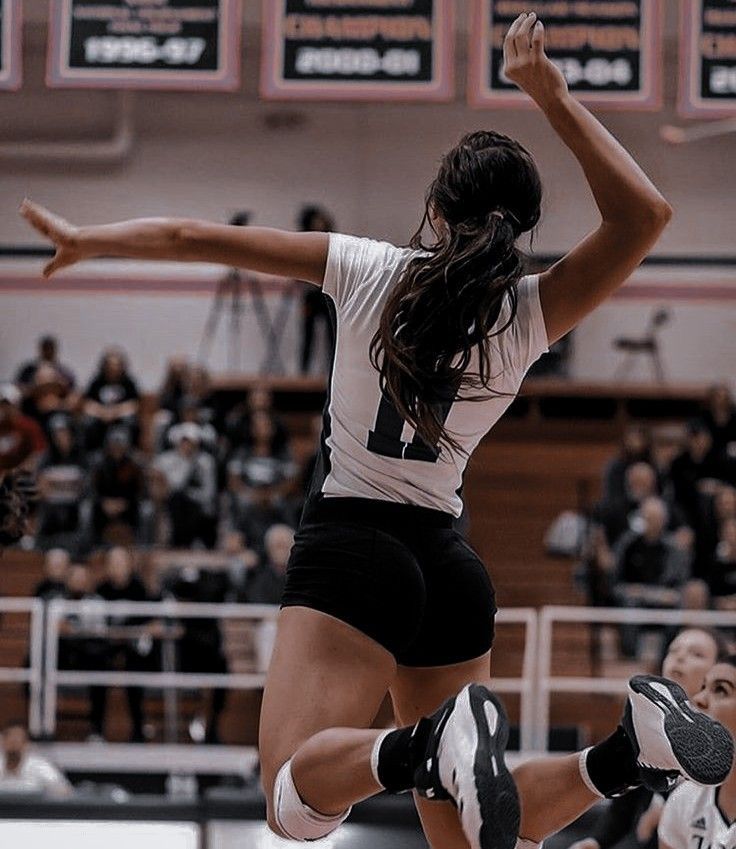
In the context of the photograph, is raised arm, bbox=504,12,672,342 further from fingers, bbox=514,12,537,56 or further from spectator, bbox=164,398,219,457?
spectator, bbox=164,398,219,457

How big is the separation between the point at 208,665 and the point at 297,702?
8180mm

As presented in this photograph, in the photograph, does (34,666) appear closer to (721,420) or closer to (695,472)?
(695,472)

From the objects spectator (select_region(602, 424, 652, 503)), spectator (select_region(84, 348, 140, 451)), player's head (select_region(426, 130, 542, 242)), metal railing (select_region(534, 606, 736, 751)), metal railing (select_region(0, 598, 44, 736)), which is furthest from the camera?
spectator (select_region(84, 348, 140, 451))

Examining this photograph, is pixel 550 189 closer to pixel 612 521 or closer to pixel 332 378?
pixel 612 521

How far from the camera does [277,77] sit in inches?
336

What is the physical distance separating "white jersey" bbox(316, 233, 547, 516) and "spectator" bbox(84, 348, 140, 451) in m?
11.3

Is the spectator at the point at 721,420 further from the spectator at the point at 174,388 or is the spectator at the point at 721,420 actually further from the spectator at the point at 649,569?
the spectator at the point at 174,388

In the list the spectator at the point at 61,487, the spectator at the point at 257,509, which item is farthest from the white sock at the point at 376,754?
the spectator at the point at 61,487

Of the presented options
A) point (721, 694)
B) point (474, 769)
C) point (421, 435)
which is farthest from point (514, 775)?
point (721, 694)

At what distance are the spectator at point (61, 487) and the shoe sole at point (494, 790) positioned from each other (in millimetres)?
10729

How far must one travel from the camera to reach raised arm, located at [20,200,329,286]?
3293 millimetres

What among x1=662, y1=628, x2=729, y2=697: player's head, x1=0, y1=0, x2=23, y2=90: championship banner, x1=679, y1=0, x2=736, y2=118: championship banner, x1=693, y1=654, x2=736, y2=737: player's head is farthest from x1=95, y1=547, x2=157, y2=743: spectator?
x1=693, y1=654, x2=736, y2=737: player's head

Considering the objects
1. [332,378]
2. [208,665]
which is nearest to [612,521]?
[208,665]

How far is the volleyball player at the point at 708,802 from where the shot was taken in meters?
4.54
